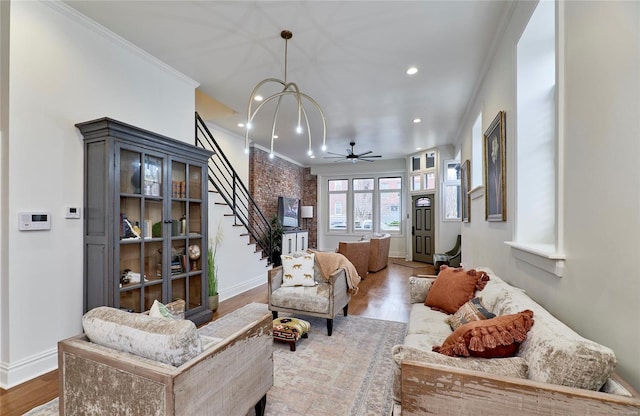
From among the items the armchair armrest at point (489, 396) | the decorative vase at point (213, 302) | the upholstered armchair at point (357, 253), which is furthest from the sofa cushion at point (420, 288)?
the upholstered armchair at point (357, 253)

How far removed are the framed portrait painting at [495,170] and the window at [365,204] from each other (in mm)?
6018

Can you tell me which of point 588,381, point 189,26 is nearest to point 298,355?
point 588,381

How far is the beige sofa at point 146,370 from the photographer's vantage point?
1.16 metres

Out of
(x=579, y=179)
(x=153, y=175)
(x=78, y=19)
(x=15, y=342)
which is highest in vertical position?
(x=78, y=19)

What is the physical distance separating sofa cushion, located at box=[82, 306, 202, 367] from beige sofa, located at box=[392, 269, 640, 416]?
93 cm

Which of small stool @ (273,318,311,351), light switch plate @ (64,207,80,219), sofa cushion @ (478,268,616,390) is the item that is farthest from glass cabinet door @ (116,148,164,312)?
sofa cushion @ (478,268,616,390)

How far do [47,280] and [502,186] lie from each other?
3877 mm

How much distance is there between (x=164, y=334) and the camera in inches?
48.9

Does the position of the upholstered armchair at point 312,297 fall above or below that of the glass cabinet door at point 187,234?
below

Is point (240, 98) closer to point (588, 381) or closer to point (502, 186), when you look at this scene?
point (502, 186)

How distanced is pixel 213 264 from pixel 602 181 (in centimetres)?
395

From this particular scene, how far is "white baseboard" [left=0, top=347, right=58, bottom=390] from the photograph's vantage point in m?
2.10

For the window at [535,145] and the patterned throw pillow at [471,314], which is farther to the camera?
the window at [535,145]

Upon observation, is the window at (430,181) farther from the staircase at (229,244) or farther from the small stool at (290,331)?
the small stool at (290,331)
